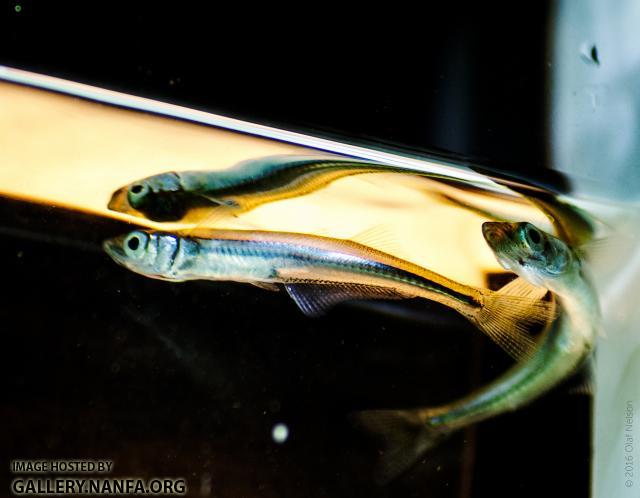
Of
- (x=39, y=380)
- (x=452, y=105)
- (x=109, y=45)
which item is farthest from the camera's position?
(x=452, y=105)


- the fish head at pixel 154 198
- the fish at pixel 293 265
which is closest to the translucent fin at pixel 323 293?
the fish at pixel 293 265

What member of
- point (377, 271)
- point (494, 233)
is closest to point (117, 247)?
point (377, 271)

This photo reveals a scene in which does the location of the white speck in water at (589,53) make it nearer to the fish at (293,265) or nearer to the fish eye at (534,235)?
the fish eye at (534,235)

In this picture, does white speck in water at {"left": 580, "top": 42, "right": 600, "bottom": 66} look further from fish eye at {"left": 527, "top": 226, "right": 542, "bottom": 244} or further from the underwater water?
fish eye at {"left": 527, "top": 226, "right": 542, "bottom": 244}

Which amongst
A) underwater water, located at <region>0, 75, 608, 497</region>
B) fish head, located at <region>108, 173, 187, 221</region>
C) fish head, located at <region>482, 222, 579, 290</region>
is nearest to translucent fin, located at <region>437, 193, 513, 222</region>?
underwater water, located at <region>0, 75, 608, 497</region>

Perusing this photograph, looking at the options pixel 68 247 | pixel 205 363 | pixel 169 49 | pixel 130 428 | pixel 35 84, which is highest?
pixel 169 49

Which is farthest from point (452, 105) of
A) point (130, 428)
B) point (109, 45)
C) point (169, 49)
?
point (130, 428)

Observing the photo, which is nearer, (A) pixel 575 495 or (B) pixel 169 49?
(B) pixel 169 49

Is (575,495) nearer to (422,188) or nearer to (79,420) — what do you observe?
(422,188)
